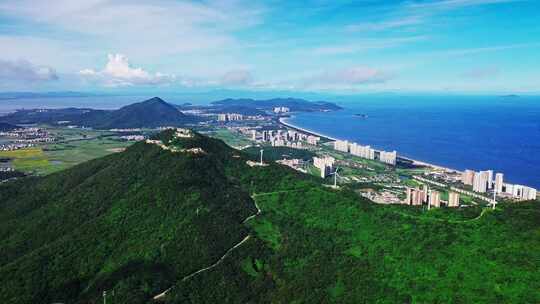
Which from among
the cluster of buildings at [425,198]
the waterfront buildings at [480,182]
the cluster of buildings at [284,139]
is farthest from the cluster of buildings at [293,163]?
the cluster of buildings at [425,198]

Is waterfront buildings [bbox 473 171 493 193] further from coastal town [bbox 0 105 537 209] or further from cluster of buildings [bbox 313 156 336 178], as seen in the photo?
cluster of buildings [bbox 313 156 336 178]

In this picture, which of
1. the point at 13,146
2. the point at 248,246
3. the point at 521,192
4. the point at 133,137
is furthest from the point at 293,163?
the point at 13,146

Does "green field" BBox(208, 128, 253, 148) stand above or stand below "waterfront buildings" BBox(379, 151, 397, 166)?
above

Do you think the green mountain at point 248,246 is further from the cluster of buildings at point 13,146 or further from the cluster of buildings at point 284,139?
the cluster of buildings at point 284,139

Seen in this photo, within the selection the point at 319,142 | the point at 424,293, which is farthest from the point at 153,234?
the point at 319,142

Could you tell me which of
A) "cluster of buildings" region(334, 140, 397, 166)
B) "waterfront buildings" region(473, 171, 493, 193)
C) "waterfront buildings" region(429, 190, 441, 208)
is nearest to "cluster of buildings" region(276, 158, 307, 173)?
"cluster of buildings" region(334, 140, 397, 166)

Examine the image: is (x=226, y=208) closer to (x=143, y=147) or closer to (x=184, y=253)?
(x=184, y=253)
